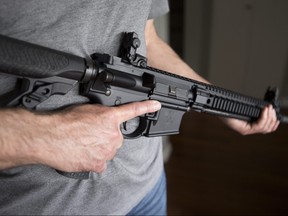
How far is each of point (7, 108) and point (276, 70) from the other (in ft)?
9.38

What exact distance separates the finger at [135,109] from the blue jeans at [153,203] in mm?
299

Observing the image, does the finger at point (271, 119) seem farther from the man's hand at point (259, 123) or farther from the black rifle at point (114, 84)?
the black rifle at point (114, 84)

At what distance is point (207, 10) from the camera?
9.64 ft

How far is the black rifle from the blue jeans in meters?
0.19

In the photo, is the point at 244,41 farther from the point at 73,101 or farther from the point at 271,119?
the point at 73,101

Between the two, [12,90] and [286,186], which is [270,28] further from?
[12,90]

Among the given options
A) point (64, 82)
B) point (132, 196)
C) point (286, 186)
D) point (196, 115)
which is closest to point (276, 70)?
point (196, 115)

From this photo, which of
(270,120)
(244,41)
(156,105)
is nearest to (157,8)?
(156,105)

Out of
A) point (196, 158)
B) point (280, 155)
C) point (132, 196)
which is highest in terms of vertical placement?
point (132, 196)

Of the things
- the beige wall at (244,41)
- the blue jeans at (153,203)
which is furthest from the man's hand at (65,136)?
the beige wall at (244,41)

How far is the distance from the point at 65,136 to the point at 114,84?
0.50 feet

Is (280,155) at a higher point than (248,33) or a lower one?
lower

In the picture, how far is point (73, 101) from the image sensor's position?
21.2 inches

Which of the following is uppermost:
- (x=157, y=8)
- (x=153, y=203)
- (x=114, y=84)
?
(x=157, y=8)
